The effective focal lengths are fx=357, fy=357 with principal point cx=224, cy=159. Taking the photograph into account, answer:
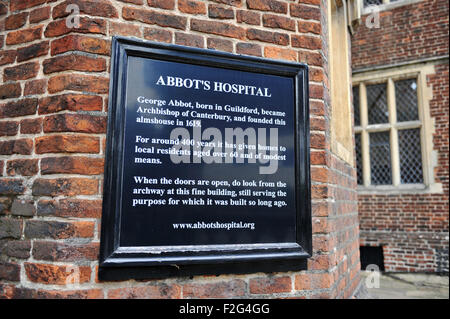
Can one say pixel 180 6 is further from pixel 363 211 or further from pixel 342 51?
pixel 363 211

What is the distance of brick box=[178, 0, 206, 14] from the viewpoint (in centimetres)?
210

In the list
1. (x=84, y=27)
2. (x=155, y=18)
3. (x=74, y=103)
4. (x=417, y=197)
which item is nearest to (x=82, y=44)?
(x=84, y=27)

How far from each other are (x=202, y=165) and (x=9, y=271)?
1148 mm

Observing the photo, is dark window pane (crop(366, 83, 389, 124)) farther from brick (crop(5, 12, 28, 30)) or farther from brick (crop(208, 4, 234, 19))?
brick (crop(5, 12, 28, 30))

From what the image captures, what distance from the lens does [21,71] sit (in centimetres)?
204

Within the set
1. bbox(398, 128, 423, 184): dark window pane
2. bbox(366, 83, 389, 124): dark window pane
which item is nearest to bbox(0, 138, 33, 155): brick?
bbox(398, 128, 423, 184): dark window pane

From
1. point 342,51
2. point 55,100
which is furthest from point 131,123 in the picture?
point 342,51

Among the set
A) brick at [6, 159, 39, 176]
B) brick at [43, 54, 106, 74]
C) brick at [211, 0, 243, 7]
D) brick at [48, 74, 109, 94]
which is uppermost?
brick at [211, 0, 243, 7]

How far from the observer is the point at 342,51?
3793 millimetres

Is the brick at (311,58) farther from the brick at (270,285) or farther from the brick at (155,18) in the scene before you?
the brick at (270,285)

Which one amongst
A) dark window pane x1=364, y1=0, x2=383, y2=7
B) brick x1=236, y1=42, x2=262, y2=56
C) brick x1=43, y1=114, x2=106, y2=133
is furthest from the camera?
dark window pane x1=364, y1=0, x2=383, y2=7

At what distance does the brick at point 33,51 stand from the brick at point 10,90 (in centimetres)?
16

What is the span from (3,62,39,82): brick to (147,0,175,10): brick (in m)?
0.73
